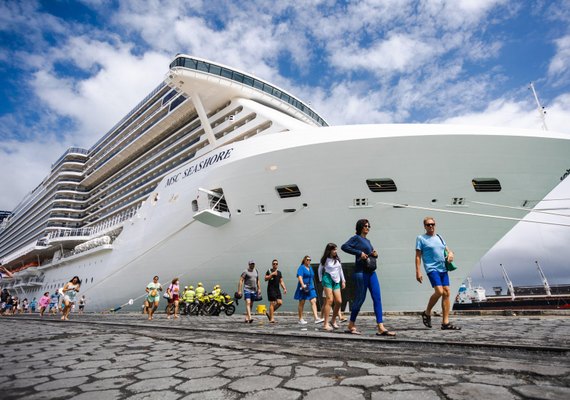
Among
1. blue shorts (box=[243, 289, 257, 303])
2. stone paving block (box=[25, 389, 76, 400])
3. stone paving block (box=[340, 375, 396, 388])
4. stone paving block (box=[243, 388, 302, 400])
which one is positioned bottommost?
stone paving block (box=[25, 389, 76, 400])

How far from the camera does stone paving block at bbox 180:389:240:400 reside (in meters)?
1.73

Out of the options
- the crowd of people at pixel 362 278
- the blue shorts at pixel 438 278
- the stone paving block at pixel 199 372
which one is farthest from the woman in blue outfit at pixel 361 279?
the stone paving block at pixel 199 372

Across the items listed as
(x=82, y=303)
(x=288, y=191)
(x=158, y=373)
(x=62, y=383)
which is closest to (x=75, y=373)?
(x=62, y=383)

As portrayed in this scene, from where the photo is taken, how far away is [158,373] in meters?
2.31

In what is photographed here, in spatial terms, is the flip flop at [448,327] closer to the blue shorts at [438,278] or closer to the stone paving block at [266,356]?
the blue shorts at [438,278]

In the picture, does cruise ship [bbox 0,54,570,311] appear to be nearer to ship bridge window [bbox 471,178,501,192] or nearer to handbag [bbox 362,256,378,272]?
ship bridge window [bbox 471,178,501,192]

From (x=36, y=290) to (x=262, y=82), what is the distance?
1054 inches

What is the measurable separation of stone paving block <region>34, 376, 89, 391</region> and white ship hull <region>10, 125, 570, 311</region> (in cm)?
686

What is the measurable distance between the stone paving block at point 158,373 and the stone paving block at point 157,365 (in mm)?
89

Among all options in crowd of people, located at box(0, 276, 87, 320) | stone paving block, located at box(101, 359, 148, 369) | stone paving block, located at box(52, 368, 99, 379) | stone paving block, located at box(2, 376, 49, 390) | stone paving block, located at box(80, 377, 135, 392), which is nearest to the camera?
stone paving block, located at box(80, 377, 135, 392)

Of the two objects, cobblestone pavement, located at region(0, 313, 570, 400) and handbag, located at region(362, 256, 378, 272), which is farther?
handbag, located at region(362, 256, 378, 272)

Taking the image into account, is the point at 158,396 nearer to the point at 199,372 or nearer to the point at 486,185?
the point at 199,372

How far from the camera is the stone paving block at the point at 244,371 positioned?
7.11ft

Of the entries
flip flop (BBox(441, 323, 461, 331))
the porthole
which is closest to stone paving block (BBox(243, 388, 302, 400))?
flip flop (BBox(441, 323, 461, 331))
